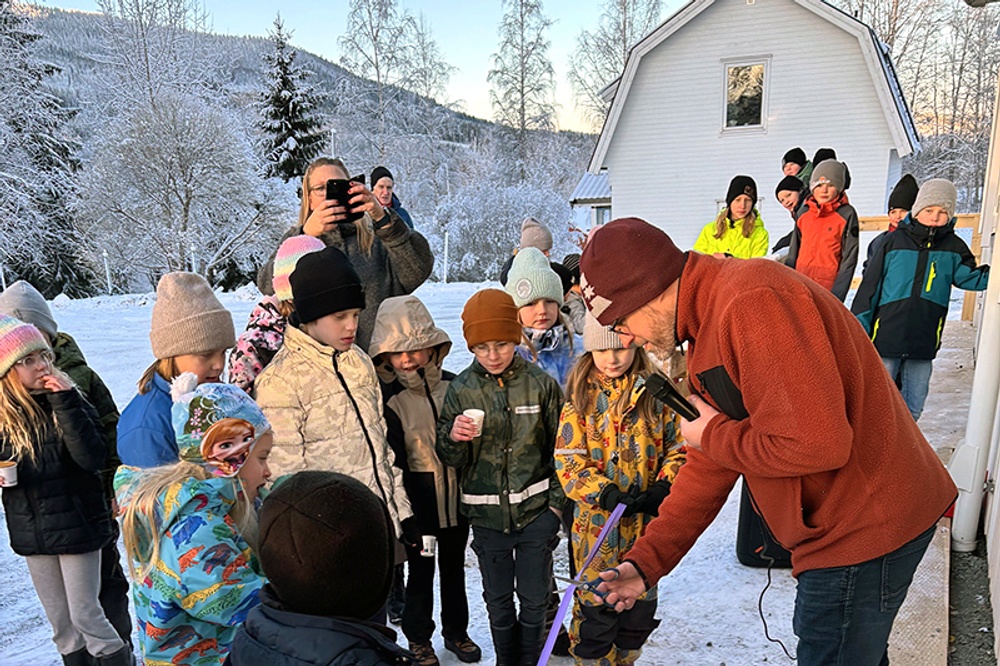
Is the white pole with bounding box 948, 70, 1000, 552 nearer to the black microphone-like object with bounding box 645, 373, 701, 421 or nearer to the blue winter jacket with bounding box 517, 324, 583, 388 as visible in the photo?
the blue winter jacket with bounding box 517, 324, 583, 388

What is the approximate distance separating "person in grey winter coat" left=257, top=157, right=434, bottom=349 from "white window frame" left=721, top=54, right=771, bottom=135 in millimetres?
15162

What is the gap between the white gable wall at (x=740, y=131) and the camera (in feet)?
50.0

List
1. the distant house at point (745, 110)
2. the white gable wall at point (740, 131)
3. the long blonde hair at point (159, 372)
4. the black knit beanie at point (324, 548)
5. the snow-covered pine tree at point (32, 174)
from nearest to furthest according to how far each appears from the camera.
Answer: the black knit beanie at point (324, 548), the long blonde hair at point (159, 372), the distant house at point (745, 110), the white gable wall at point (740, 131), the snow-covered pine tree at point (32, 174)

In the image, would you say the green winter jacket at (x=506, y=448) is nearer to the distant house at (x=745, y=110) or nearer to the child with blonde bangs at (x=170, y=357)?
the child with blonde bangs at (x=170, y=357)

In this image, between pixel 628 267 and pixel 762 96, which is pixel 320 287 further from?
pixel 762 96

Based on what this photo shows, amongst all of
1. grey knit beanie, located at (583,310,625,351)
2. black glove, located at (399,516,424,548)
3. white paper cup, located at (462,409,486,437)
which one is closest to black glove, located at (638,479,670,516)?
grey knit beanie, located at (583,310,625,351)

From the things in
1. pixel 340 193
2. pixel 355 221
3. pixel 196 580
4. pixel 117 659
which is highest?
pixel 340 193

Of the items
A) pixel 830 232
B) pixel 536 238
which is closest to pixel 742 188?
pixel 830 232

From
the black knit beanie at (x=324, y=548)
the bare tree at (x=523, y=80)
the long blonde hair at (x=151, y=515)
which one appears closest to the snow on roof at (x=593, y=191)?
the bare tree at (x=523, y=80)

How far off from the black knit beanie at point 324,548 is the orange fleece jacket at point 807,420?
3.00 ft

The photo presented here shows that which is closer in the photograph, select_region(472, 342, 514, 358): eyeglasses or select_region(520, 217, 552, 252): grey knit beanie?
select_region(472, 342, 514, 358): eyeglasses

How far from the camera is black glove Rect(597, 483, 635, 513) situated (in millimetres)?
2625

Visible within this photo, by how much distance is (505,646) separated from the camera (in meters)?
3.04

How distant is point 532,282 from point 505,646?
1.92 metres
